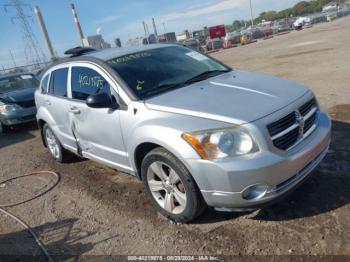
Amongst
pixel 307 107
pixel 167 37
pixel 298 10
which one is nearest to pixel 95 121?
pixel 307 107

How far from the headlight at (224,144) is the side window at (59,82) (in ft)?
9.43

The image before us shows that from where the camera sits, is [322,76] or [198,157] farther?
[322,76]

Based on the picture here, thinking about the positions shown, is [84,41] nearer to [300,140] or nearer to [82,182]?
[82,182]

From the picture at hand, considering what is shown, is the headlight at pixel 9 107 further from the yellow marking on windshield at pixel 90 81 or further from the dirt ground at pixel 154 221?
the yellow marking on windshield at pixel 90 81

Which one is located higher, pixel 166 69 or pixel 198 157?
pixel 166 69

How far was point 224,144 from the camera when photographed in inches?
119

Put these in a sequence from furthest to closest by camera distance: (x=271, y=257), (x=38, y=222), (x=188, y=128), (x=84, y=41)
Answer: (x=84, y=41), (x=38, y=222), (x=188, y=128), (x=271, y=257)

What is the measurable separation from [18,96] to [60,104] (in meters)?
5.30

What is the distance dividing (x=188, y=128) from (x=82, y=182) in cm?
274

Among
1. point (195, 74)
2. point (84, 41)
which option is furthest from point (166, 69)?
point (84, 41)

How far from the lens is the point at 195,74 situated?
433 centimetres

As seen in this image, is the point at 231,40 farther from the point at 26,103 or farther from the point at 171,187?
the point at 171,187

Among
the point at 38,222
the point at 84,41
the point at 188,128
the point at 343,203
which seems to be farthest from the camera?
Answer: the point at 84,41

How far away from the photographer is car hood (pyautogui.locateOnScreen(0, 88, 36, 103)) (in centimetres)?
963
